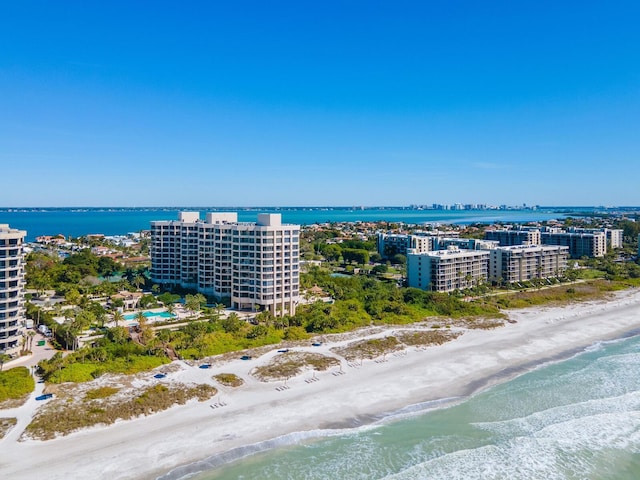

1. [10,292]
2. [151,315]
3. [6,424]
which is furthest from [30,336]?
[6,424]

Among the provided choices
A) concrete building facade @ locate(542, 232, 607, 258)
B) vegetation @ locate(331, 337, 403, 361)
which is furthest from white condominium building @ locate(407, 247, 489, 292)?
concrete building facade @ locate(542, 232, 607, 258)

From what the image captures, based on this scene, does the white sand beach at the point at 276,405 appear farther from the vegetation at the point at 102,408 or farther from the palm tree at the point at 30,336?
the palm tree at the point at 30,336

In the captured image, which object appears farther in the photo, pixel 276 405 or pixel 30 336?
pixel 30 336

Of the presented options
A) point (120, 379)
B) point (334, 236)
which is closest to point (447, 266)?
point (120, 379)

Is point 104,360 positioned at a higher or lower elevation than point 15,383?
Answer: lower

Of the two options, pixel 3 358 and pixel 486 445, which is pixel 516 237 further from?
pixel 3 358

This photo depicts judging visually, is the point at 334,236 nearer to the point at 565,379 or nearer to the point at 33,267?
the point at 33,267

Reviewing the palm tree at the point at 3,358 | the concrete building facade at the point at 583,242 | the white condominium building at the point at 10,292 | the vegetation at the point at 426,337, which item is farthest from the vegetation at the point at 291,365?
the concrete building facade at the point at 583,242

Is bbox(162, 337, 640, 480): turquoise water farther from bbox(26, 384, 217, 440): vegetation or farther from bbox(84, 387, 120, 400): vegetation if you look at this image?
bbox(84, 387, 120, 400): vegetation
